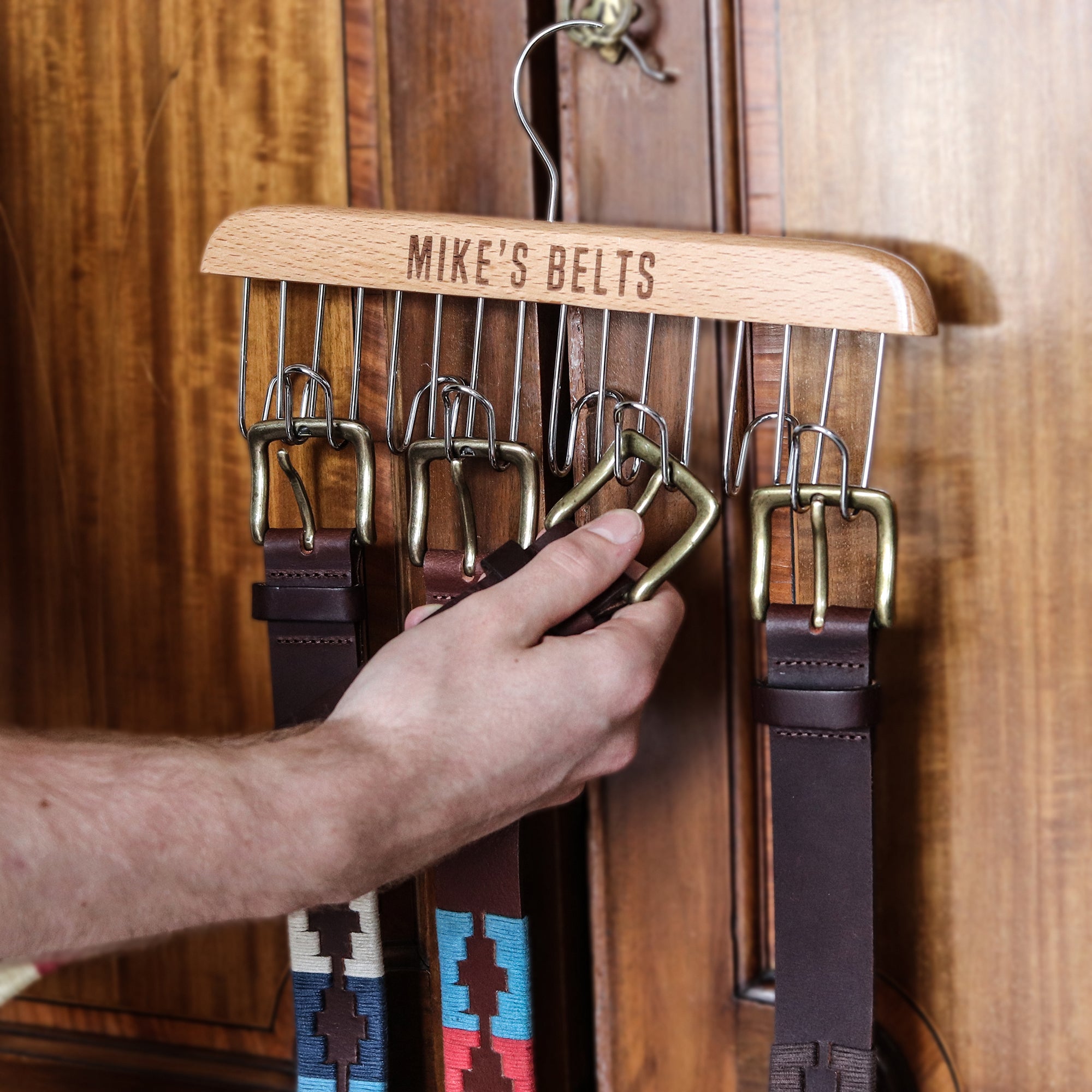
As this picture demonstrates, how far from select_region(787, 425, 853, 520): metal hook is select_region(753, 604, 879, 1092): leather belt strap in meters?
0.04

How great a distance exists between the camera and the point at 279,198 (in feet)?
2.16

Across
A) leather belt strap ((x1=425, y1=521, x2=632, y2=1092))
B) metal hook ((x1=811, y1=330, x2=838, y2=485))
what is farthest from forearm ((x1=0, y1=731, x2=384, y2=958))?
metal hook ((x1=811, y1=330, x2=838, y2=485))

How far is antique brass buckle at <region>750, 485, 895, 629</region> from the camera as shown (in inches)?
19.4

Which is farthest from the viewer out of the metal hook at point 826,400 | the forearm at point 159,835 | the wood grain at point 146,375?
the wood grain at point 146,375

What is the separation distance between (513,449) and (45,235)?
1.14ft

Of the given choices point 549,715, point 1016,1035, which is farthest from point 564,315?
point 1016,1035

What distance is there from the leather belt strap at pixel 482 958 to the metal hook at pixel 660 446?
0.08m

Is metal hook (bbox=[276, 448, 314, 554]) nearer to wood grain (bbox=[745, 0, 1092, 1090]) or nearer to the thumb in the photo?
the thumb

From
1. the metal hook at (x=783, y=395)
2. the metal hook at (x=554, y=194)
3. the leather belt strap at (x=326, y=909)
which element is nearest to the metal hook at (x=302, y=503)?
the leather belt strap at (x=326, y=909)

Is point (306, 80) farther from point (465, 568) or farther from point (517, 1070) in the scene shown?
point (517, 1070)

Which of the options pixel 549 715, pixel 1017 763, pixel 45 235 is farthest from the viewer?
pixel 45 235

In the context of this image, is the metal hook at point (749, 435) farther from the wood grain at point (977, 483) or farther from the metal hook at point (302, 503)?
the metal hook at point (302, 503)

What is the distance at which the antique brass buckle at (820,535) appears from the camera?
49 centimetres

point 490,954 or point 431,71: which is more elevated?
point 431,71
